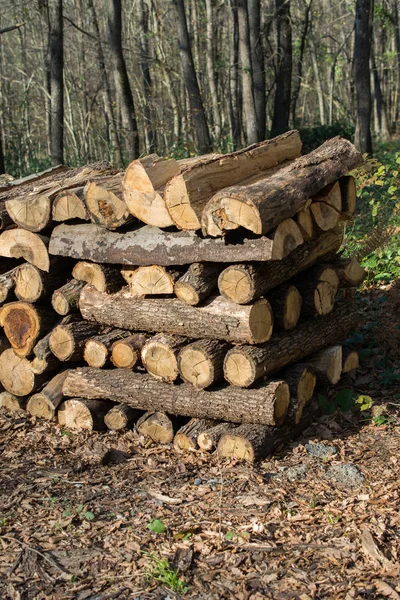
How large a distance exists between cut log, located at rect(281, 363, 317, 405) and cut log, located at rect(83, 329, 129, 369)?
1.34 m

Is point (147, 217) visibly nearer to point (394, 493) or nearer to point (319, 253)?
point (319, 253)

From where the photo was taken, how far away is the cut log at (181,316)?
16.1 feet

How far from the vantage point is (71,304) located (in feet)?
18.7

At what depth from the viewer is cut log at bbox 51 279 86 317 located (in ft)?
18.6

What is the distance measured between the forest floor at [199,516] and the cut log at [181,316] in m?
0.91

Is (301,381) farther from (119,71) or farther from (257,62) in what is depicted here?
(257,62)

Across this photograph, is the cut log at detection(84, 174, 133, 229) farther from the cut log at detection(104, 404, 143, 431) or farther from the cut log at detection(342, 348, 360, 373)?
the cut log at detection(342, 348, 360, 373)

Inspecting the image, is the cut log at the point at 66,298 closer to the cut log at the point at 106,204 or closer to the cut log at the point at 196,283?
the cut log at the point at 106,204

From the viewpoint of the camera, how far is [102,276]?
18.1 ft

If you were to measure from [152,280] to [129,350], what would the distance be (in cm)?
64

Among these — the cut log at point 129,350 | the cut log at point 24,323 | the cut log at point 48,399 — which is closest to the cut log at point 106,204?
the cut log at point 129,350

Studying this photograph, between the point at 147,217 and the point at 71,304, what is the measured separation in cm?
114

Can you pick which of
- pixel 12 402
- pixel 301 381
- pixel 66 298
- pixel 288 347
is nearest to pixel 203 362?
pixel 288 347

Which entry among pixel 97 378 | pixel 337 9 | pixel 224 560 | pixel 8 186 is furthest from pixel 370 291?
pixel 337 9
